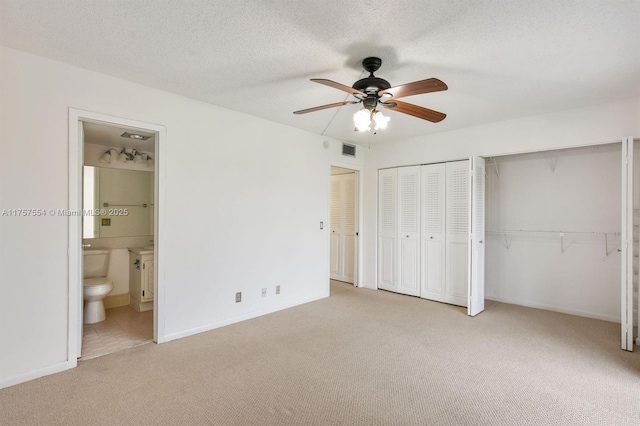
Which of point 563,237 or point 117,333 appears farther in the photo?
point 563,237

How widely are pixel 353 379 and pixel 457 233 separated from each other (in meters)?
2.86

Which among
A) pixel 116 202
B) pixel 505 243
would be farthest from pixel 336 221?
pixel 116 202

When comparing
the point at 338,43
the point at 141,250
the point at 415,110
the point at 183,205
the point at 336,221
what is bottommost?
the point at 141,250

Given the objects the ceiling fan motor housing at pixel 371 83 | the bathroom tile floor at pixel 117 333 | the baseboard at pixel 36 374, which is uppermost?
the ceiling fan motor housing at pixel 371 83

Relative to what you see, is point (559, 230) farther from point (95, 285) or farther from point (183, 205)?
point (95, 285)

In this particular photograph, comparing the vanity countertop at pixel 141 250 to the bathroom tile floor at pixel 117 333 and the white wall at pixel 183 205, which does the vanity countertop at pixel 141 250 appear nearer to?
the bathroom tile floor at pixel 117 333

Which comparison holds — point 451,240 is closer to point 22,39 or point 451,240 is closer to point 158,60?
point 158,60

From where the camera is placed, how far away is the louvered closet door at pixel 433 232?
470 centimetres

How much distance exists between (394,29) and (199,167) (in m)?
2.34

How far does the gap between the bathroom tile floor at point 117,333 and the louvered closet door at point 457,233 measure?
3.89 metres

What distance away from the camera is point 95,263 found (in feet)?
13.5

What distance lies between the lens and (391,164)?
524 centimetres

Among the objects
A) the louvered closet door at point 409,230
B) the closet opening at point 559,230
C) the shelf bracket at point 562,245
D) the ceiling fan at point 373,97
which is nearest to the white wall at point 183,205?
the louvered closet door at point 409,230

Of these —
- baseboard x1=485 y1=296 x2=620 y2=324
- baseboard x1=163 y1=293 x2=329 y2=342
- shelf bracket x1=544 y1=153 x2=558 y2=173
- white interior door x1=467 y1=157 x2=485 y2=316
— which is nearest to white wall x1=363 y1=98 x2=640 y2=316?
baseboard x1=485 y1=296 x2=620 y2=324
